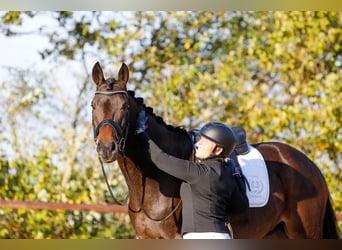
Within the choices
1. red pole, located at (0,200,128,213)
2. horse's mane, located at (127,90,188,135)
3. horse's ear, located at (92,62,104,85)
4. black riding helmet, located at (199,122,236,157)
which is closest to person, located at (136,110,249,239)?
black riding helmet, located at (199,122,236,157)

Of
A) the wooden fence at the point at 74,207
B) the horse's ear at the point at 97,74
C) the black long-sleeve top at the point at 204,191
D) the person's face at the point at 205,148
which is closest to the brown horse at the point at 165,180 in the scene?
the horse's ear at the point at 97,74

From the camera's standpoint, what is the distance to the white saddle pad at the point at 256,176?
4.25 m

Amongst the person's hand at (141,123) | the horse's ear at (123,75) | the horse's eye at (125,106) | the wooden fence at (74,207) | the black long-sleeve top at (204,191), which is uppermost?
the horse's ear at (123,75)

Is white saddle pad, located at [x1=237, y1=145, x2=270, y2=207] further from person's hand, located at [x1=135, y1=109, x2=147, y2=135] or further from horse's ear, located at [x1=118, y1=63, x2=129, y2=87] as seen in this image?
horse's ear, located at [x1=118, y1=63, x2=129, y2=87]

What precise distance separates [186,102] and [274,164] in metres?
3.91

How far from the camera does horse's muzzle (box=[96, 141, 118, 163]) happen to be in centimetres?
359

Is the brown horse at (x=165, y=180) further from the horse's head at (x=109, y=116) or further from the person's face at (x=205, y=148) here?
the person's face at (x=205, y=148)

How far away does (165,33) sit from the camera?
8766 mm

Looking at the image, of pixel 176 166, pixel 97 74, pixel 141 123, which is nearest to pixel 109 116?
pixel 141 123

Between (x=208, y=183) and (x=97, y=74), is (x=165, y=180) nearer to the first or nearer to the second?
(x=208, y=183)

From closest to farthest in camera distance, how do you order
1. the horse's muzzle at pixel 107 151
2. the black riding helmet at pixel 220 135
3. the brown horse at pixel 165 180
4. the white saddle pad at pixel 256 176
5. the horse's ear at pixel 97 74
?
1. the black riding helmet at pixel 220 135
2. the horse's muzzle at pixel 107 151
3. the brown horse at pixel 165 180
4. the horse's ear at pixel 97 74
5. the white saddle pad at pixel 256 176

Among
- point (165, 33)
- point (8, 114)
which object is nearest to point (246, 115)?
point (165, 33)

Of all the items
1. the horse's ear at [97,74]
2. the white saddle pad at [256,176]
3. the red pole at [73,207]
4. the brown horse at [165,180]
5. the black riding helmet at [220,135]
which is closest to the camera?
the black riding helmet at [220,135]

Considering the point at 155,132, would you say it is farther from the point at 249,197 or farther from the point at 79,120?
the point at 79,120
